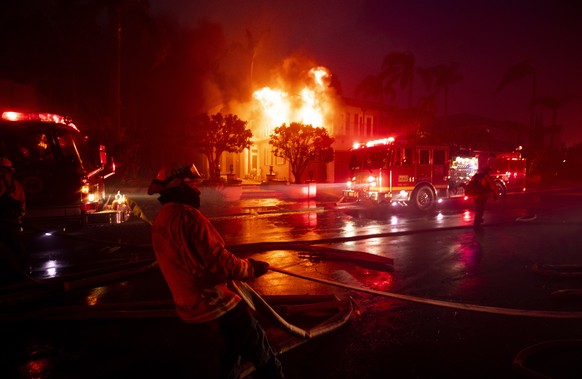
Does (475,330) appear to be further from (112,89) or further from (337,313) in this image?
(112,89)

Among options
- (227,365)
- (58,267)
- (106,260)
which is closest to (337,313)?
(227,365)

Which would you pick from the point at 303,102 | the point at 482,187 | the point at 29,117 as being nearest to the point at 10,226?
the point at 29,117

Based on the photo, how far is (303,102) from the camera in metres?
26.6

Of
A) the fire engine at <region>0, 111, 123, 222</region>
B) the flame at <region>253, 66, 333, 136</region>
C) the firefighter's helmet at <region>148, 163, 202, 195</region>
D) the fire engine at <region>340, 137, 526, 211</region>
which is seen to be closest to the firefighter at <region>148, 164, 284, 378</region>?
the firefighter's helmet at <region>148, 163, 202, 195</region>

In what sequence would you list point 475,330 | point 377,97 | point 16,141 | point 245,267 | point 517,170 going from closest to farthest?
1. point 245,267
2. point 475,330
3. point 16,141
4. point 517,170
5. point 377,97

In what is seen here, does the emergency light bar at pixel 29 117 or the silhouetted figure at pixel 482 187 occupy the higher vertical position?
the emergency light bar at pixel 29 117

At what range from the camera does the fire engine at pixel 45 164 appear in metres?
7.75

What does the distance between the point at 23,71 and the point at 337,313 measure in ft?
80.6

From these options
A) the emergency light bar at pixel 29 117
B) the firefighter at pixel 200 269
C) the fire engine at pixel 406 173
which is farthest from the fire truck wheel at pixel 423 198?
the firefighter at pixel 200 269

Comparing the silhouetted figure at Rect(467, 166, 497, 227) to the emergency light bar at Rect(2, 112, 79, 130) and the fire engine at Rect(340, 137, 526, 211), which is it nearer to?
the fire engine at Rect(340, 137, 526, 211)

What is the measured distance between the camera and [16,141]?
7.77m

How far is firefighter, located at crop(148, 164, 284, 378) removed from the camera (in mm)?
2447

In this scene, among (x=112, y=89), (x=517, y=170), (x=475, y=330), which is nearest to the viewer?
(x=475, y=330)

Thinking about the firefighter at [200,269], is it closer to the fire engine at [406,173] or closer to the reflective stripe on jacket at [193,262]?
the reflective stripe on jacket at [193,262]
